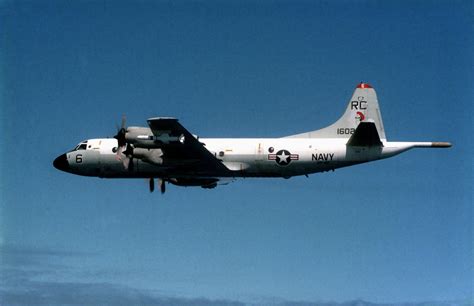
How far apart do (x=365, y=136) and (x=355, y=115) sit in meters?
3.52

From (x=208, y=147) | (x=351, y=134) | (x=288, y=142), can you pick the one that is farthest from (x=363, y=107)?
(x=208, y=147)

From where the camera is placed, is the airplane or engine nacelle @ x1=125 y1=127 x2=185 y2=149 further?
the airplane

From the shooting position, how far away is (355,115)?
152 feet

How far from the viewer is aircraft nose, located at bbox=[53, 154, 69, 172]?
157 ft

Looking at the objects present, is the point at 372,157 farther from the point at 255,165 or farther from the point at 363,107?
the point at 255,165

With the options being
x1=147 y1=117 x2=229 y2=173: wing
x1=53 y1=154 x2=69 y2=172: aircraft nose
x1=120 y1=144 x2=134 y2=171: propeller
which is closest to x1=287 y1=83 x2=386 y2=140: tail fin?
x1=147 y1=117 x2=229 y2=173: wing

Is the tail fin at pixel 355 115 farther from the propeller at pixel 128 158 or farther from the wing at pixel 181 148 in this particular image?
the propeller at pixel 128 158

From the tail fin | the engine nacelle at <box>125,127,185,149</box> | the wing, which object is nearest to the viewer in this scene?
the wing

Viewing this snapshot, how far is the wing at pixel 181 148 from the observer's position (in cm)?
4162

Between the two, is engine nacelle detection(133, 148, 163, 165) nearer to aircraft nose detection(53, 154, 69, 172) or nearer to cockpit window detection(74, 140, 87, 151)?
cockpit window detection(74, 140, 87, 151)

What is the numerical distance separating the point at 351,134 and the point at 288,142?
13.1ft

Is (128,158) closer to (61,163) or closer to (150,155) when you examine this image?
(150,155)

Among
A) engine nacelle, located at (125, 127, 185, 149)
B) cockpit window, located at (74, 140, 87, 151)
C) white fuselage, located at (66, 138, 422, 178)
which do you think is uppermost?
cockpit window, located at (74, 140, 87, 151)

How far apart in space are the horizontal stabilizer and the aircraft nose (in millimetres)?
17892
